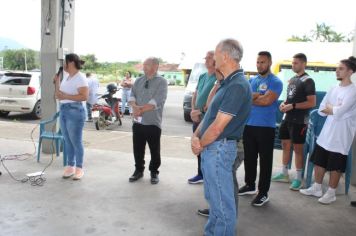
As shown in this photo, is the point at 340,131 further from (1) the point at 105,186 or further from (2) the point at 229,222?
(1) the point at 105,186

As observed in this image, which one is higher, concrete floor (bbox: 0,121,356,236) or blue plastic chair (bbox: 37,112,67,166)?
blue plastic chair (bbox: 37,112,67,166)

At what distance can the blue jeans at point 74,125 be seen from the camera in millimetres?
4812

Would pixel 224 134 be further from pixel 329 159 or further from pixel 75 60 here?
pixel 75 60

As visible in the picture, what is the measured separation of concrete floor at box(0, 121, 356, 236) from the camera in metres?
3.54

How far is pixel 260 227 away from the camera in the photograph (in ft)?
12.0

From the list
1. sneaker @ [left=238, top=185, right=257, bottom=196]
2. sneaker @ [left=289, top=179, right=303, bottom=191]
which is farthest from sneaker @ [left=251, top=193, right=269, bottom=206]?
sneaker @ [left=289, top=179, right=303, bottom=191]

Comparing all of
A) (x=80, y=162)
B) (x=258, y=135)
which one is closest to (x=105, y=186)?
(x=80, y=162)

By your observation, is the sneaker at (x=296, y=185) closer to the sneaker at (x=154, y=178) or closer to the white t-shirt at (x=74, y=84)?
the sneaker at (x=154, y=178)

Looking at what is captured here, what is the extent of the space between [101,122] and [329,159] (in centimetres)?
667

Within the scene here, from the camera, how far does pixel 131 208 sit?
13.2ft

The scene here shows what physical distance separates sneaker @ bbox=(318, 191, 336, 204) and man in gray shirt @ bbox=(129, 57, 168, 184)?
199 centimetres

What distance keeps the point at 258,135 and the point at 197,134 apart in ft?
4.67

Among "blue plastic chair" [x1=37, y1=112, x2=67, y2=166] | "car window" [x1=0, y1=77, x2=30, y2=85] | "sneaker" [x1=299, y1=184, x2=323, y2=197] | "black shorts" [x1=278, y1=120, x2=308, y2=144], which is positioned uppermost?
"car window" [x1=0, y1=77, x2=30, y2=85]

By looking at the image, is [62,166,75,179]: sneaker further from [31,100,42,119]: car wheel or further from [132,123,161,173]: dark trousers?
[31,100,42,119]: car wheel
